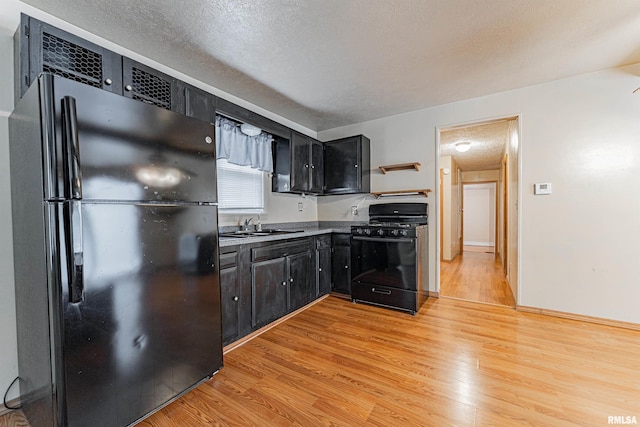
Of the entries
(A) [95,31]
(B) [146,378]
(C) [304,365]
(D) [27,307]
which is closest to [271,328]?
(C) [304,365]

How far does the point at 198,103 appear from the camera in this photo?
7.07 feet

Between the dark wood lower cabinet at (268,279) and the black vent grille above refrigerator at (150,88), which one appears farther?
the dark wood lower cabinet at (268,279)

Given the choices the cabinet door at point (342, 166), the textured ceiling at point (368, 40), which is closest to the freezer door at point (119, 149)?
the textured ceiling at point (368, 40)

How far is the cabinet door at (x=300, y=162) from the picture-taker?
10.8 ft

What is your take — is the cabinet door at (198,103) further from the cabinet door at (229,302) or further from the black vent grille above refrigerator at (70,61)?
the cabinet door at (229,302)

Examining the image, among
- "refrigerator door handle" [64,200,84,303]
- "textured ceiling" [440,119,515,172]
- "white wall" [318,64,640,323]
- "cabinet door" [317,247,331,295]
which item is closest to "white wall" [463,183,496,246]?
"textured ceiling" [440,119,515,172]

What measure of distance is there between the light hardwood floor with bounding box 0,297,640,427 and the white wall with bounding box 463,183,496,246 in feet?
18.9

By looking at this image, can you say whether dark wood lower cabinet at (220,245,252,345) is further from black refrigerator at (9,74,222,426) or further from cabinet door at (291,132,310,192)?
cabinet door at (291,132,310,192)

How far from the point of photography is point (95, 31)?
1903mm

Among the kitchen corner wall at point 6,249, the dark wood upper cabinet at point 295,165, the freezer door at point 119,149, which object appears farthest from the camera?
the dark wood upper cabinet at point 295,165

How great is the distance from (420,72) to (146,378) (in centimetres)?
321

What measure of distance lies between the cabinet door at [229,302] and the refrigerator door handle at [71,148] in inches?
43.7

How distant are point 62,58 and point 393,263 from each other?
3225 mm

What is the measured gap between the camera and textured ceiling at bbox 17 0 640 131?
167cm
